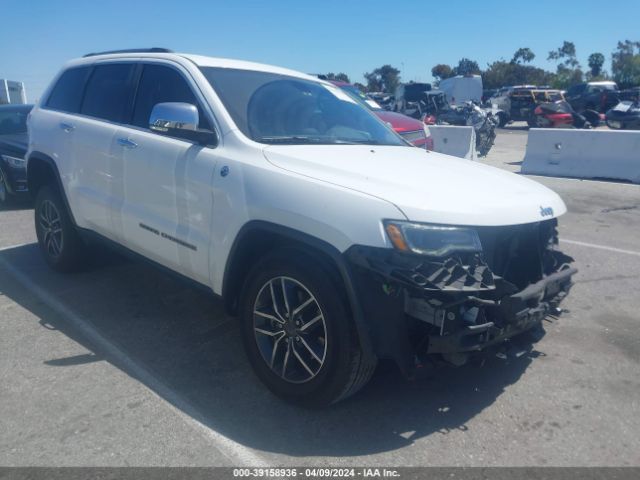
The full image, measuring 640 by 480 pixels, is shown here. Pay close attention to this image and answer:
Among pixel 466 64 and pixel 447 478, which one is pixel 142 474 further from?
pixel 466 64

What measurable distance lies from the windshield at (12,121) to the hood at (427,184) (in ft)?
26.4

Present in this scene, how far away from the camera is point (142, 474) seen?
2.86m

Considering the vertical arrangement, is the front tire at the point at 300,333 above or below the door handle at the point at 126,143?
below

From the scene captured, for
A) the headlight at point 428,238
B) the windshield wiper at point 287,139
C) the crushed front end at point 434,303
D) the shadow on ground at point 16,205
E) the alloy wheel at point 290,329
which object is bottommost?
the shadow on ground at point 16,205

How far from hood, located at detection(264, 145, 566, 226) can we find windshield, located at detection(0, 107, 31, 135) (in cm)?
804

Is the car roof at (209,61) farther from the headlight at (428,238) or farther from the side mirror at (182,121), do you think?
the headlight at (428,238)

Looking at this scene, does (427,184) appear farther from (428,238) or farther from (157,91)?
(157,91)

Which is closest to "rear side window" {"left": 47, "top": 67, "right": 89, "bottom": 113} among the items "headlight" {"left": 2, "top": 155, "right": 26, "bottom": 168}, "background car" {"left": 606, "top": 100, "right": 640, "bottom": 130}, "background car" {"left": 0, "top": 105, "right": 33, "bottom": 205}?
"background car" {"left": 0, "top": 105, "right": 33, "bottom": 205}

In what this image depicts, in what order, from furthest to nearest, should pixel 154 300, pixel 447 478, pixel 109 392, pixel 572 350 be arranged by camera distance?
pixel 154 300
pixel 572 350
pixel 109 392
pixel 447 478

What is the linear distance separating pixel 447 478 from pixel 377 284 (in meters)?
1.00

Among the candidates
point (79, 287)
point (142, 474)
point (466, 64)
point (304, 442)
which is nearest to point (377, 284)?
point (304, 442)

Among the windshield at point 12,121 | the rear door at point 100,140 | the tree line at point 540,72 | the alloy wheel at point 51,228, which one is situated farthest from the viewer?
the tree line at point 540,72

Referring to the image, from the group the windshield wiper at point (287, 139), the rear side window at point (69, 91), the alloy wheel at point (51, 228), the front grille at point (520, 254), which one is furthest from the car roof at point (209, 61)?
the front grille at point (520, 254)

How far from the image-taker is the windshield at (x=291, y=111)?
12.9 feet
